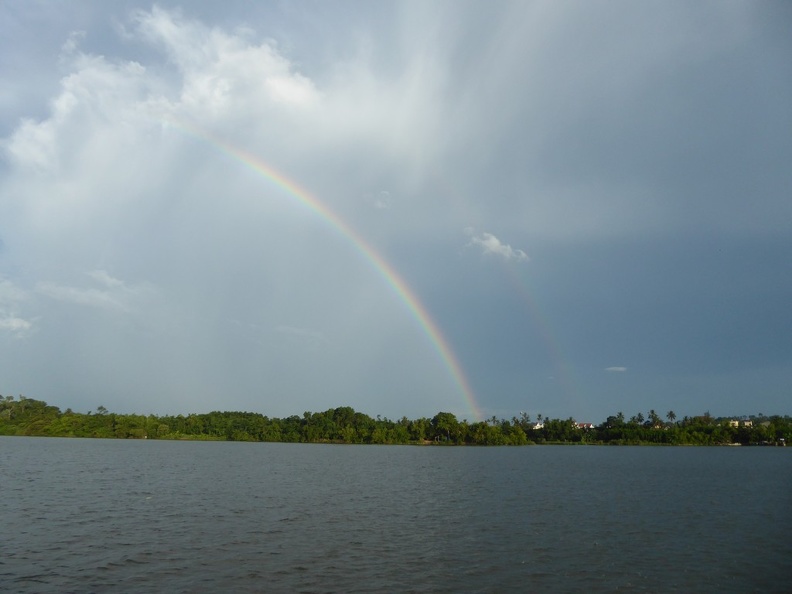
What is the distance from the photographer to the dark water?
23.2 meters

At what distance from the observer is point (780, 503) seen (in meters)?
52.1

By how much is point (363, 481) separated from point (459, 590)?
46.5 metres

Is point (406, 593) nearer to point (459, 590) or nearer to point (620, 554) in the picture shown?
point (459, 590)

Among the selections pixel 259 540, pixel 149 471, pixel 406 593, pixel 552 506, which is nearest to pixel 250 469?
pixel 149 471

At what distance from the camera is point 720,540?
3369 cm

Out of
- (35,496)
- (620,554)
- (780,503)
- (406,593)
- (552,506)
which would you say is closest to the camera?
(406,593)

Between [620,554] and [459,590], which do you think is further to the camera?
[620,554]

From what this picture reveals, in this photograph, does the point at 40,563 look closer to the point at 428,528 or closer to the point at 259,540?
the point at 259,540

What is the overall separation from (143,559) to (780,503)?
2113 inches

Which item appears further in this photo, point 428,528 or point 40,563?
point 428,528

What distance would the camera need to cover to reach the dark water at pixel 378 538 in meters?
23.2

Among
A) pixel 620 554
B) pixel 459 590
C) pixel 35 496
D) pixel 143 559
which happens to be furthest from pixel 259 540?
pixel 35 496

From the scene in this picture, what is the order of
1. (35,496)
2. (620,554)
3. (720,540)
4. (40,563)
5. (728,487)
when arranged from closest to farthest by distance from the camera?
(40,563), (620,554), (720,540), (35,496), (728,487)

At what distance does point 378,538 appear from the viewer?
3164cm
